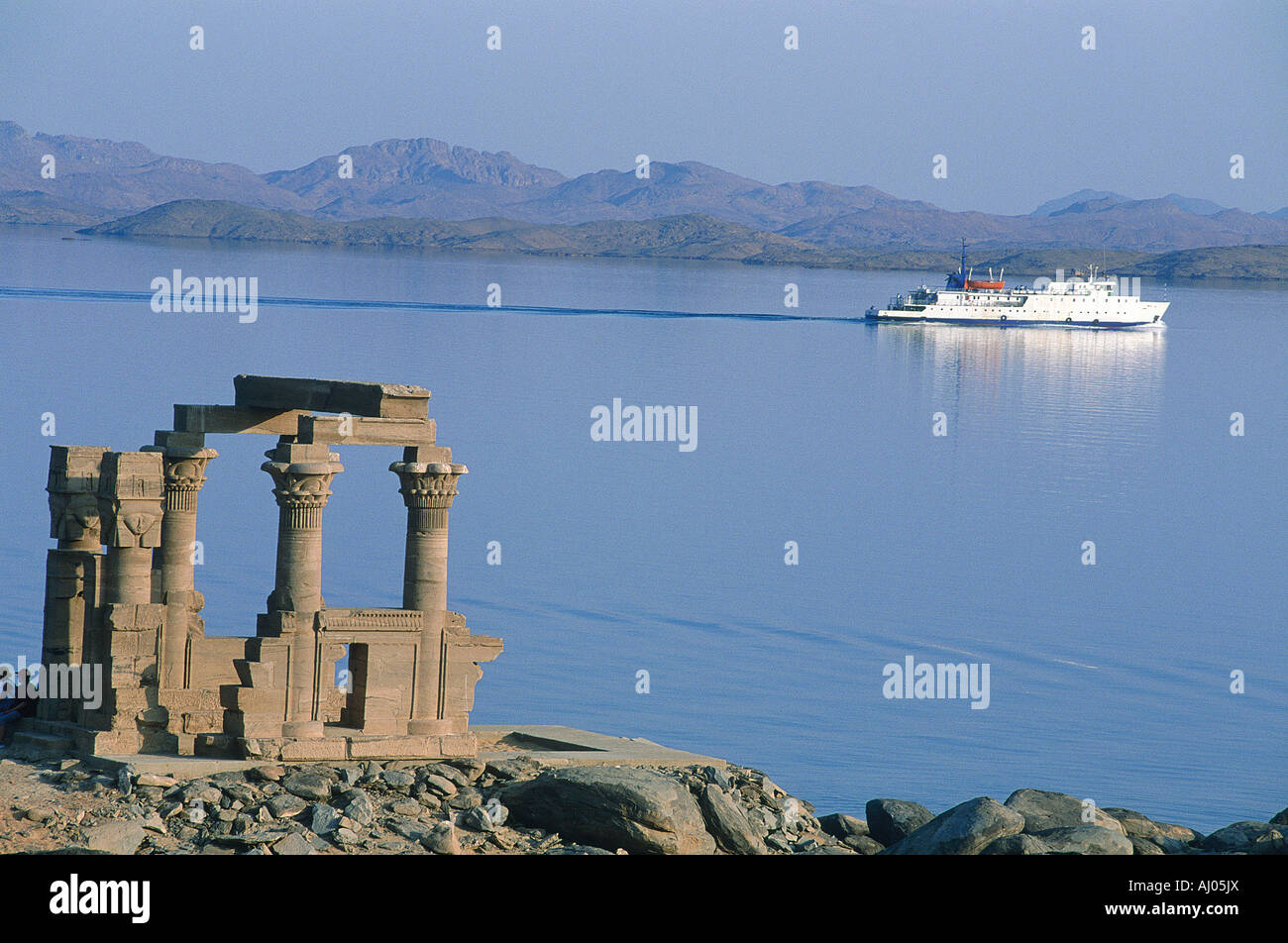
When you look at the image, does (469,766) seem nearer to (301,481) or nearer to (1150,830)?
(301,481)

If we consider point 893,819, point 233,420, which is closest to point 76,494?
point 233,420

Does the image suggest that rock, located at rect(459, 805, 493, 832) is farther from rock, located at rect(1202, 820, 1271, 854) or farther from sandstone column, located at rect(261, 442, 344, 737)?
rock, located at rect(1202, 820, 1271, 854)

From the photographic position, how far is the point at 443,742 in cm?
1941

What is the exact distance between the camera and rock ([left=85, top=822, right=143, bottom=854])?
624 inches

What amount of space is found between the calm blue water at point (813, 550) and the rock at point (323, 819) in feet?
30.6

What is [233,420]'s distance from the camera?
66.4 ft

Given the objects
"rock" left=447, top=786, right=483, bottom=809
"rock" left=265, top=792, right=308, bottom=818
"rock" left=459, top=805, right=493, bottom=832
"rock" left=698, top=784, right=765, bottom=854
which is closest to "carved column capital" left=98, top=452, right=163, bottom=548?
"rock" left=265, top=792, right=308, bottom=818

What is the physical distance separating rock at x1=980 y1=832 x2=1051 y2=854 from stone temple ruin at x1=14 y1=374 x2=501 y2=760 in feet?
18.2

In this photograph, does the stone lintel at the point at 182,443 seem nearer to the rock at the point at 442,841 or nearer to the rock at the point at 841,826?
the rock at the point at 442,841

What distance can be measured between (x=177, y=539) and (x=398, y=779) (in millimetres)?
3796

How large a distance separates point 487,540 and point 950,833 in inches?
942

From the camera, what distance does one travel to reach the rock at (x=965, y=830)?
18.3m

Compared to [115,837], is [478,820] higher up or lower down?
lower down
